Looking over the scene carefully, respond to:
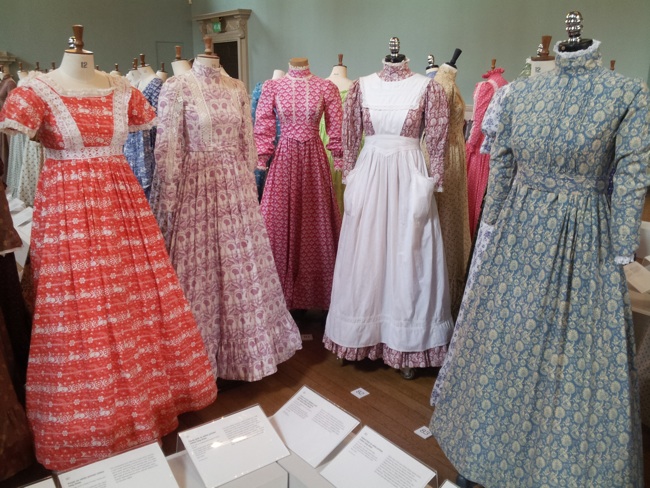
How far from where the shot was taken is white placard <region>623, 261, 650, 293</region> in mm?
2137

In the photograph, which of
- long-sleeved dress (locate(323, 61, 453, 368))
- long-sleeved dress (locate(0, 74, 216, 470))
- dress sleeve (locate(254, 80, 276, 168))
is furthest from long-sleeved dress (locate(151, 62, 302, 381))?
dress sleeve (locate(254, 80, 276, 168))

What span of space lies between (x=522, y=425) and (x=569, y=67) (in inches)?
42.9

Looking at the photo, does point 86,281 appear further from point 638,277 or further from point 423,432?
point 638,277

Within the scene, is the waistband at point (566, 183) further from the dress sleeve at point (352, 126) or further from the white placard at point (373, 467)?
the dress sleeve at point (352, 126)

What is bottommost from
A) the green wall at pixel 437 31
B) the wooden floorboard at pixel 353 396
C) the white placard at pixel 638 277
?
the wooden floorboard at pixel 353 396

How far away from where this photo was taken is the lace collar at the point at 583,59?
5.02ft

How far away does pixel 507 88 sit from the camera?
1.74 metres

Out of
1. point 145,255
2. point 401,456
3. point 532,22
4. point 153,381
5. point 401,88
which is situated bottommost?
point 153,381

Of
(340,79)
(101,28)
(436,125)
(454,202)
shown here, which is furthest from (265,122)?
(101,28)

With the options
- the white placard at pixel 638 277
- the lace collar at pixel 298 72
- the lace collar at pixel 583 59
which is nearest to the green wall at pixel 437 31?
the lace collar at pixel 298 72

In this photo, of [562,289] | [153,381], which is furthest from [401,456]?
[153,381]

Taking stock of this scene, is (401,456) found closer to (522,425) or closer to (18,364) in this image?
(522,425)

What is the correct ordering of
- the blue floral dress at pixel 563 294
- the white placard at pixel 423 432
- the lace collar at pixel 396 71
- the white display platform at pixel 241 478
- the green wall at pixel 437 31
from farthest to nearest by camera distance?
the green wall at pixel 437 31, the lace collar at pixel 396 71, the white placard at pixel 423 432, the blue floral dress at pixel 563 294, the white display platform at pixel 241 478

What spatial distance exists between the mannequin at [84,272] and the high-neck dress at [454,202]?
5.62ft
